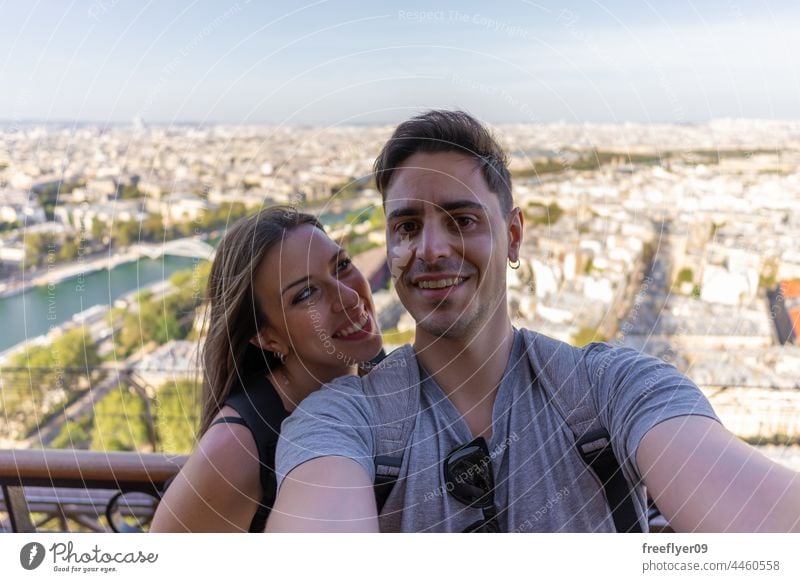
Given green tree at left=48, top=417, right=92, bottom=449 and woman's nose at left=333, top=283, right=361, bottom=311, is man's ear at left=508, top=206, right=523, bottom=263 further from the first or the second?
green tree at left=48, top=417, right=92, bottom=449

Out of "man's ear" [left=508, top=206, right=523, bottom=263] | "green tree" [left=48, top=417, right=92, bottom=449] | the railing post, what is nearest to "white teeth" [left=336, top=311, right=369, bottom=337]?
"man's ear" [left=508, top=206, right=523, bottom=263]

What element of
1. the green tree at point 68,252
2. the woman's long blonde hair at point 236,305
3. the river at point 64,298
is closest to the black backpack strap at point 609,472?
the woman's long blonde hair at point 236,305

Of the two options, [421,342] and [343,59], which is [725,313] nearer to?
[421,342]

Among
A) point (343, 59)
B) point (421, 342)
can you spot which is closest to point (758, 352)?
point (421, 342)

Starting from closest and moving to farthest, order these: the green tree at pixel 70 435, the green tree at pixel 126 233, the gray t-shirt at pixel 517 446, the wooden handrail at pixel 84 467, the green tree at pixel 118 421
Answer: the gray t-shirt at pixel 517 446, the wooden handrail at pixel 84 467, the green tree at pixel 70 435, the green tree at pixel 126 233, the green tree at pixel 118 421

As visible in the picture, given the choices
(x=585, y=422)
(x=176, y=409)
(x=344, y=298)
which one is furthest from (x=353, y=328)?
(x=176, y=409)

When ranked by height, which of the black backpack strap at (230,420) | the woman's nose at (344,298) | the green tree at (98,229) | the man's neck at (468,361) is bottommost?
the black backpack strap at (230,420)

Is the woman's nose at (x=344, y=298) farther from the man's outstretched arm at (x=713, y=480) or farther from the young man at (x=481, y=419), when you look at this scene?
the man's outstretched arm at (x=713, y=480)
